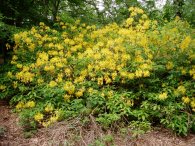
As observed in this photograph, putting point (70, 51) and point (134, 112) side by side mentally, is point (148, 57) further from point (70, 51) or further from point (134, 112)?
point (70, 51)

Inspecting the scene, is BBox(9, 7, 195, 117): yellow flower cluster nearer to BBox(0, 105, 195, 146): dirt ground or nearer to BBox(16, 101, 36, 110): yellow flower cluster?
BBox(16, 101, 36, 110): yellow flower cluster

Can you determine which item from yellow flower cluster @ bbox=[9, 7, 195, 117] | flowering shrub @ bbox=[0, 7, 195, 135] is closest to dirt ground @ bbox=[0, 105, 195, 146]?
flowering shrub @ bbox=[0, 7, 195, 135]

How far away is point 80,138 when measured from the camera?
4.73m

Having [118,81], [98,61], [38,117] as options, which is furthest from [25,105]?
[118,81]

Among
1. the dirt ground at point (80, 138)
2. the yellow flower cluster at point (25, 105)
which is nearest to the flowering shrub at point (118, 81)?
the yellow flower cluster at point (25, 105)

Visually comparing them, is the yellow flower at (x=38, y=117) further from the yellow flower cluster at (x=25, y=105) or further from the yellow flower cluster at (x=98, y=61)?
the yellow flower cluster at (x=25, y=105)

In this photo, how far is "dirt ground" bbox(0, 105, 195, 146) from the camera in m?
4.72

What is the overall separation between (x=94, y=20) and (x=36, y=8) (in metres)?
2.32

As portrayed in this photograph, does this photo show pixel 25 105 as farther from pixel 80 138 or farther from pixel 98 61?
pixel 98 61

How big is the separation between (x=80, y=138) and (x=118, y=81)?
1.47m

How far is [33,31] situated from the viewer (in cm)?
647

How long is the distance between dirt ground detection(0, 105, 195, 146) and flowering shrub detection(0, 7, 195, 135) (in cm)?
17

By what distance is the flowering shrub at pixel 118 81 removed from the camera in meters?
5.16

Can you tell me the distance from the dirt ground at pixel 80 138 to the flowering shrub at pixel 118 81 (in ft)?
0.55
